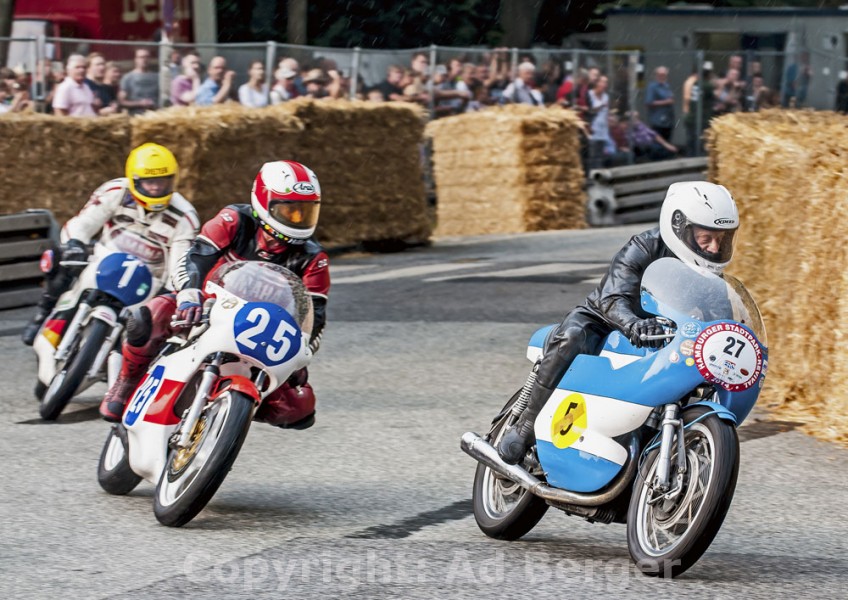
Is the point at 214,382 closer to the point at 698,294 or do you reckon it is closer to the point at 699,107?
the point at 698,294

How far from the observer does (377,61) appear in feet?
73.5

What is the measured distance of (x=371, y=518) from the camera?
7059 mm

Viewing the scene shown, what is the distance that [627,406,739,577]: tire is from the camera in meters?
5.61

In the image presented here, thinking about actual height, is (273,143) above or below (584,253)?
above

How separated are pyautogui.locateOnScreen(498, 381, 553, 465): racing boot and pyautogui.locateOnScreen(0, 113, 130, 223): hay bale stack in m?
10.4

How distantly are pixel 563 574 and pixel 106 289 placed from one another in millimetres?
4674

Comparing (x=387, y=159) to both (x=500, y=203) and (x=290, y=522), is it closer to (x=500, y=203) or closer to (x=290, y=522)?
(x=500, y=203)

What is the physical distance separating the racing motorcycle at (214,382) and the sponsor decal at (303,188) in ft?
1.90

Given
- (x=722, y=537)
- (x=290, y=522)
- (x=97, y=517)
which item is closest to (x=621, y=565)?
(x=722, y=537)

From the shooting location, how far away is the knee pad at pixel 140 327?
771cm

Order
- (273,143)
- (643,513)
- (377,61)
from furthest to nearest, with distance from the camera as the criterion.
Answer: (377,61) < (273,143) < (643,513)

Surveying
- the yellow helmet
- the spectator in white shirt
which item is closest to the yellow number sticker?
the yellow helmet

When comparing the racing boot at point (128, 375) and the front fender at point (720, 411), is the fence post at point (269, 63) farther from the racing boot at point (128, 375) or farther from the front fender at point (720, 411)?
the front fender at point (720, 411)

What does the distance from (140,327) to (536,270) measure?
9972 mm
